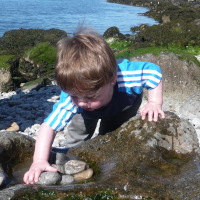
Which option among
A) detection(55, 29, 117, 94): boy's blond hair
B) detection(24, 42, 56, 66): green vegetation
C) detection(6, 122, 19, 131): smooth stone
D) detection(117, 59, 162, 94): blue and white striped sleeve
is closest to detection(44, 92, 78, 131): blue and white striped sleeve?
detection(55, 29, 117, 94): boy's blond hair

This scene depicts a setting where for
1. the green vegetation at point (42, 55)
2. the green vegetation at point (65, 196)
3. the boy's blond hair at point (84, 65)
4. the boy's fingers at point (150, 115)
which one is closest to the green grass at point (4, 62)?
the green vegetation at point (42, 55)

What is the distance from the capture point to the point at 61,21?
69.4 feet

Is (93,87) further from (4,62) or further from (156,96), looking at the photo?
(4,62)

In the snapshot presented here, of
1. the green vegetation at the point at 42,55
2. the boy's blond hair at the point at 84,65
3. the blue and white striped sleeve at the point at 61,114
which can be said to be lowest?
the green vegetation at the point at 42,55

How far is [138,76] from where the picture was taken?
136 inches

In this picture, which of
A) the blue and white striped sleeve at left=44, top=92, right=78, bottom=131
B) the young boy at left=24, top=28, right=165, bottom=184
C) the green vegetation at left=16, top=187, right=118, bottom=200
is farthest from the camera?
the blue and white striped sleeve at left=44, top=92, right=78, bottom=131

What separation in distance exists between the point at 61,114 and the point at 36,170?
677 millimetres

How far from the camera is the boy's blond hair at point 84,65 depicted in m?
2.77

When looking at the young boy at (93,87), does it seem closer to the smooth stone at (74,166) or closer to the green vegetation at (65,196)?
the smooth stone at (74,166)

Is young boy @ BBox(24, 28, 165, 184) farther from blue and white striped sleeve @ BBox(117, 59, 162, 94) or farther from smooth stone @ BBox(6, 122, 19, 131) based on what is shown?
smooth stone @ BBox(6, 122, 19, 131)

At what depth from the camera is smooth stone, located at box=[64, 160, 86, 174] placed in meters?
2.81

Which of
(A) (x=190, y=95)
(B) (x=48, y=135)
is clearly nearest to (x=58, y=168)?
(B) (x=48, y=135)

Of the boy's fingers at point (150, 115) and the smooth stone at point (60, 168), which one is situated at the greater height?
the boy's fingers at point (150, 115)

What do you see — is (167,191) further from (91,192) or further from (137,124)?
(137,124)
